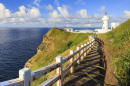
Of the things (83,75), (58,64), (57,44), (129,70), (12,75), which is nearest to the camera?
(129,70)

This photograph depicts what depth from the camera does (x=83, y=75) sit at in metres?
5.43

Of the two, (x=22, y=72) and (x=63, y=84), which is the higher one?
(x=22, y=72)

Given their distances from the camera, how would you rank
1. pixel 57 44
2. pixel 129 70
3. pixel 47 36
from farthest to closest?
1. pixel 47 36
2. pixel 57 44
3. pixel 129 70

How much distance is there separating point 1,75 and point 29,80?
3406 cm

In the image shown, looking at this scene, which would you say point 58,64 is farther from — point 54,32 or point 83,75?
point 54,32

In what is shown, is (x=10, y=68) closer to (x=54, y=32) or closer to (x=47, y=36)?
(x=47, y=36)

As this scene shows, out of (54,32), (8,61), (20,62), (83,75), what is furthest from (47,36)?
(83,75)

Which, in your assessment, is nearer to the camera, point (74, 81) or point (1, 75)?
point (74, 81)

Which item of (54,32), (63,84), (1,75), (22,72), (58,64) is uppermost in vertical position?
(54,32)

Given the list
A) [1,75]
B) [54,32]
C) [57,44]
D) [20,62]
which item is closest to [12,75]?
[1,75]

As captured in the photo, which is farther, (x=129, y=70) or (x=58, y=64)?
(x=58, y=64)

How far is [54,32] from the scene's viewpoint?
3884cm

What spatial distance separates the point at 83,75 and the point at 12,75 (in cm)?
3067

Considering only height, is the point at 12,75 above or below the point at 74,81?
below
